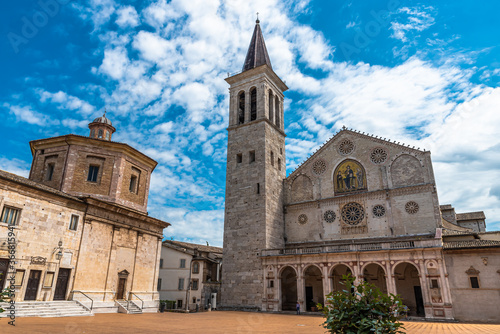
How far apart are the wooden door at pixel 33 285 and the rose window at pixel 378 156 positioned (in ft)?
93.4

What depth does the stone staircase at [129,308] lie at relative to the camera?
73.4ft

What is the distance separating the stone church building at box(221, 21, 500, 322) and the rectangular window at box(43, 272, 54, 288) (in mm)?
16340

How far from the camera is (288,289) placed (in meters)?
32.3

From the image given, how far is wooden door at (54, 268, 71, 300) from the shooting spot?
1958 centimetres

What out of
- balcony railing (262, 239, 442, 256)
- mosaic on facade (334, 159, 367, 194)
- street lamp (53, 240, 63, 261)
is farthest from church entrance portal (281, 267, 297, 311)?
street lamp (53, 240, 63, 261)

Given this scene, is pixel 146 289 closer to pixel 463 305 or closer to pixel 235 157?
pixel 235 157

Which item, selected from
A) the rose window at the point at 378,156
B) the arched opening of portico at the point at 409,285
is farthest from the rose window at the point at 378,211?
the arched opening of portico at the point at 409,285

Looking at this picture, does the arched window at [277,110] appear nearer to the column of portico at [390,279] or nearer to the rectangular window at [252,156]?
the rectangular window at [252,156]

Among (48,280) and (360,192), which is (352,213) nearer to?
(360,192)

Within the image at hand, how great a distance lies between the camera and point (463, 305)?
2316 cm

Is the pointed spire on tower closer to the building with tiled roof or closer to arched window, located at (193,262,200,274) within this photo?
the building with tiled roof

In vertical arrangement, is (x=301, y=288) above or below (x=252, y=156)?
below

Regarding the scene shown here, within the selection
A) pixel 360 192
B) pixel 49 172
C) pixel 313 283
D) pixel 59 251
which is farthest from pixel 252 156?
pixel 59 251

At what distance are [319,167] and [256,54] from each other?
1669cm
